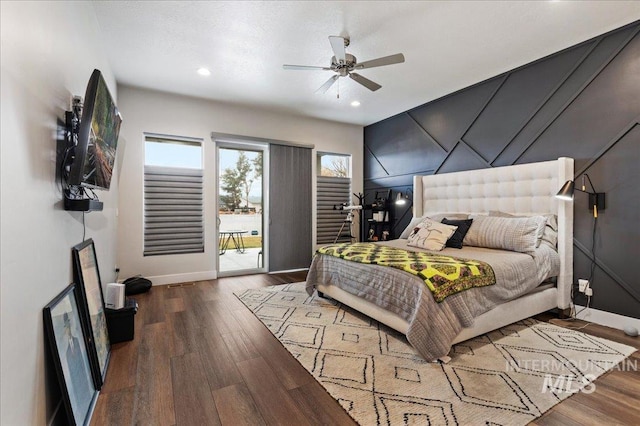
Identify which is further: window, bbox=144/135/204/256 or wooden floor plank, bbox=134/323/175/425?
window, bbox=144/135/204/256

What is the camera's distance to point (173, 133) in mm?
4551

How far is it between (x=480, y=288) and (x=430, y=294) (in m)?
0.55

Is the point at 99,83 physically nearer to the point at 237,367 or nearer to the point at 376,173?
the point at 237,367

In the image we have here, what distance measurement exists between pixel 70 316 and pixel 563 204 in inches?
174

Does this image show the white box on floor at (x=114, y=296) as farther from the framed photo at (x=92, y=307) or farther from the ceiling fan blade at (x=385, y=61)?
the ceiling fan blade at (x=385, y=61)

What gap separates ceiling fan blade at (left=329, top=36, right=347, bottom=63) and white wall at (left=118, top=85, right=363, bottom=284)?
2693 mm

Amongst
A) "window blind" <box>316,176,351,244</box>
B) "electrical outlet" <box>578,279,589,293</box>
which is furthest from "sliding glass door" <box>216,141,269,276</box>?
"electrical outlet" <box>578,279,589,293</box>

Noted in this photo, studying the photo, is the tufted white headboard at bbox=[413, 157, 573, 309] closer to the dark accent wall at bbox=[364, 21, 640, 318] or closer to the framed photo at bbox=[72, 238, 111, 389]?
the dark accent wall at bbox=[364, 21, 640, 318]

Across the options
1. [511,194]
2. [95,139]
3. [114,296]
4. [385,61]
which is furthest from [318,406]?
[511,194]

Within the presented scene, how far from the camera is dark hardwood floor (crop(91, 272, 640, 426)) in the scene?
1.67m

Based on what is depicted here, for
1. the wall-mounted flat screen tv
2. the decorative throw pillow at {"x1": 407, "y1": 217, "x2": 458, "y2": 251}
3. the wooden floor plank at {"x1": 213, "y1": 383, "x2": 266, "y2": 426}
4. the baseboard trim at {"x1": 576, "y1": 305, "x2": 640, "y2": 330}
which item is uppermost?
the wall-mounted flat screen tv

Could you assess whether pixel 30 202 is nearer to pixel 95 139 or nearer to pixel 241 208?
pixel 95 139

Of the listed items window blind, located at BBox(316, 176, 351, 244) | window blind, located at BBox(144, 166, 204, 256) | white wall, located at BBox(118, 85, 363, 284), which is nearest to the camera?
white wall, located at BBox(118, 85, 363, 284)

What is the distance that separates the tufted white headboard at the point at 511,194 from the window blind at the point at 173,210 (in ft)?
12.0
